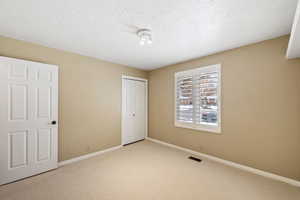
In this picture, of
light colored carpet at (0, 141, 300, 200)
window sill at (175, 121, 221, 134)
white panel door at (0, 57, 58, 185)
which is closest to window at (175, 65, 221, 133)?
window sill at (175, 121, 221, 134)

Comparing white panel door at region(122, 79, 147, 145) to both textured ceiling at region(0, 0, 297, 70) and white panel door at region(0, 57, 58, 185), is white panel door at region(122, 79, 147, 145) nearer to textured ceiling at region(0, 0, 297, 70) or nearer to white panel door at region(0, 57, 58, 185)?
textured ceiling at region(0, 0, 297, 70)

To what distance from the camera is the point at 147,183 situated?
1.98 m

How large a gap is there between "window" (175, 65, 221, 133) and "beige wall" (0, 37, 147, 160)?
1767 millimetres

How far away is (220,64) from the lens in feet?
8.78

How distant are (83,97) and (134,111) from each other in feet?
5.32

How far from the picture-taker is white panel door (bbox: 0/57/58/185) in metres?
1.95

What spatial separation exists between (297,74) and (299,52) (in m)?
0.37

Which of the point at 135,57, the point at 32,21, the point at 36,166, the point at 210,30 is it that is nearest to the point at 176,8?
the point at 210,30

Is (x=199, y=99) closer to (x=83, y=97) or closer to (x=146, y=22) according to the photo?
(x=146, y=22)

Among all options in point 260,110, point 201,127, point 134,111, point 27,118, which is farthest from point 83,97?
point 260,110

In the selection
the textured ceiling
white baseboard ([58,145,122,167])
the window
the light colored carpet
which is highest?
the textured ceiling

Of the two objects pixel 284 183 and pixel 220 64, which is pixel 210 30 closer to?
pixel 220 64

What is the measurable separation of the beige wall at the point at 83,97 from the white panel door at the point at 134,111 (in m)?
0.25

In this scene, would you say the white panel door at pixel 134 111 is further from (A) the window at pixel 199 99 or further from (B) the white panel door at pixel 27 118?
(B) the white panel door at pixel 27 118
